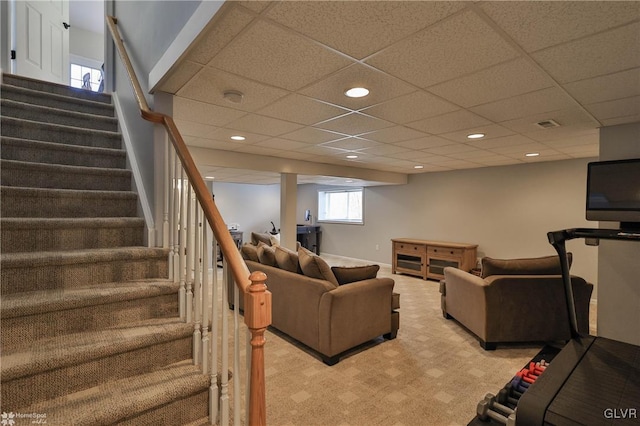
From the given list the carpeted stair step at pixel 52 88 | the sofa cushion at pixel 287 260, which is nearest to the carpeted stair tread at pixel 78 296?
the sofa cushion at pixel 287 260

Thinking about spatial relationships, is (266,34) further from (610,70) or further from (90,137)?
(90,137)

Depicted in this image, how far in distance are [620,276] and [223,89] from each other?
143 inches

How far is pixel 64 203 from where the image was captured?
2094 mm

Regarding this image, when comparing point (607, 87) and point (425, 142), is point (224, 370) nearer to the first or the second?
point (607, 87)

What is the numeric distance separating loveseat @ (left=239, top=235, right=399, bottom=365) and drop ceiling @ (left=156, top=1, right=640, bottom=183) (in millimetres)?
1408

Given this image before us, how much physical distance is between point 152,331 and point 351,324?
1735mm

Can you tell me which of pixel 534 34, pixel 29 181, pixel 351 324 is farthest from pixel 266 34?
pixel 351 324

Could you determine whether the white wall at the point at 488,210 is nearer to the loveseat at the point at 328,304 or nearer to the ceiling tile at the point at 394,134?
the ceiling tile at the point at 394,134

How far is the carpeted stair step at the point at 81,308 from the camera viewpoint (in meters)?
1.43

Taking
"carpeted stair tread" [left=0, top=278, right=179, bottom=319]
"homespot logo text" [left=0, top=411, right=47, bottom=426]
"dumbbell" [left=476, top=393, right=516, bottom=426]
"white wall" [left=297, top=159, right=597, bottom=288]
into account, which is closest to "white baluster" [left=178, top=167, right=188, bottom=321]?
"carpeted stair tread" [left=0, top=278, right=179, bottom=319]

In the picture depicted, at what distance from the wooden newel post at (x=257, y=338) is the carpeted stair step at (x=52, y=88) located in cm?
309

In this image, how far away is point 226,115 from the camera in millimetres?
2639

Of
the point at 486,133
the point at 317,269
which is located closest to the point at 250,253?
the point at 317,269

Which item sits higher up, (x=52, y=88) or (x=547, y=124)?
(x=52, y=88)
